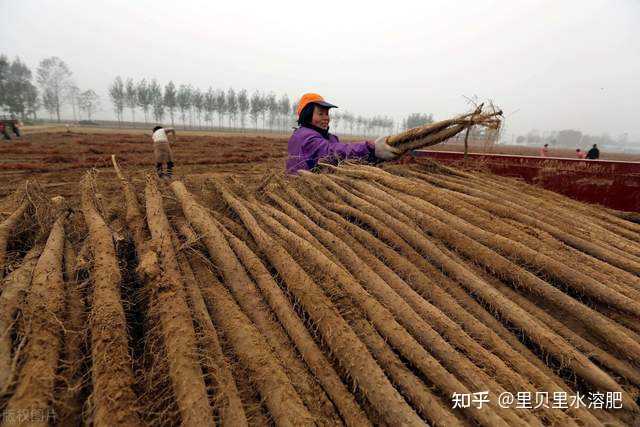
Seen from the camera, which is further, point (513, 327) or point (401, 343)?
point (513, 327)

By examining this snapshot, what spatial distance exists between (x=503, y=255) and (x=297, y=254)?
159 centimetres

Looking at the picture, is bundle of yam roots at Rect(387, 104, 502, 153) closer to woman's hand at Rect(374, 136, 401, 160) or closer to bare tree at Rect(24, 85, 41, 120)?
woman's hand at Rect(374, 136, 401, 160)

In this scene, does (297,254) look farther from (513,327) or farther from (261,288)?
(513,327)

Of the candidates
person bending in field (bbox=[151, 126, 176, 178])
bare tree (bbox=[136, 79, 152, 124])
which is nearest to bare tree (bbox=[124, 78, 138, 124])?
bare tree (bbox=[136, 79, 152, 124])

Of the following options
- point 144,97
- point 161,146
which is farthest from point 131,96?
point 161,146

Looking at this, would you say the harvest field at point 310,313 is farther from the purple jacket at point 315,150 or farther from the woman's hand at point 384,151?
the purple jacket at point 315,150

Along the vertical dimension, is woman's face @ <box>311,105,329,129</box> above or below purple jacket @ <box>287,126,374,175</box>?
above

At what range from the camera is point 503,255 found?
7.71ft

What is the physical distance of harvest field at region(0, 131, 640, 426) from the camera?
4.19ft

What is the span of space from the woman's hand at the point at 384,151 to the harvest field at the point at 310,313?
1077 mm

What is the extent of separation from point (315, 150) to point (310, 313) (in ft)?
9.53

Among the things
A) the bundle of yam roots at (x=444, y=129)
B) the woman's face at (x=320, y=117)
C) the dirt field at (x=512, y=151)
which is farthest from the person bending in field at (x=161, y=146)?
the bundle of yam roots at (x=444, y=129)

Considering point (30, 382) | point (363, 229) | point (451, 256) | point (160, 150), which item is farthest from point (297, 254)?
point (160, 150)

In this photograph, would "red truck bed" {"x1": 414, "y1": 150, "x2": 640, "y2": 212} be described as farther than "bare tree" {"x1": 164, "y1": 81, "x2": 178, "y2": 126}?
No
